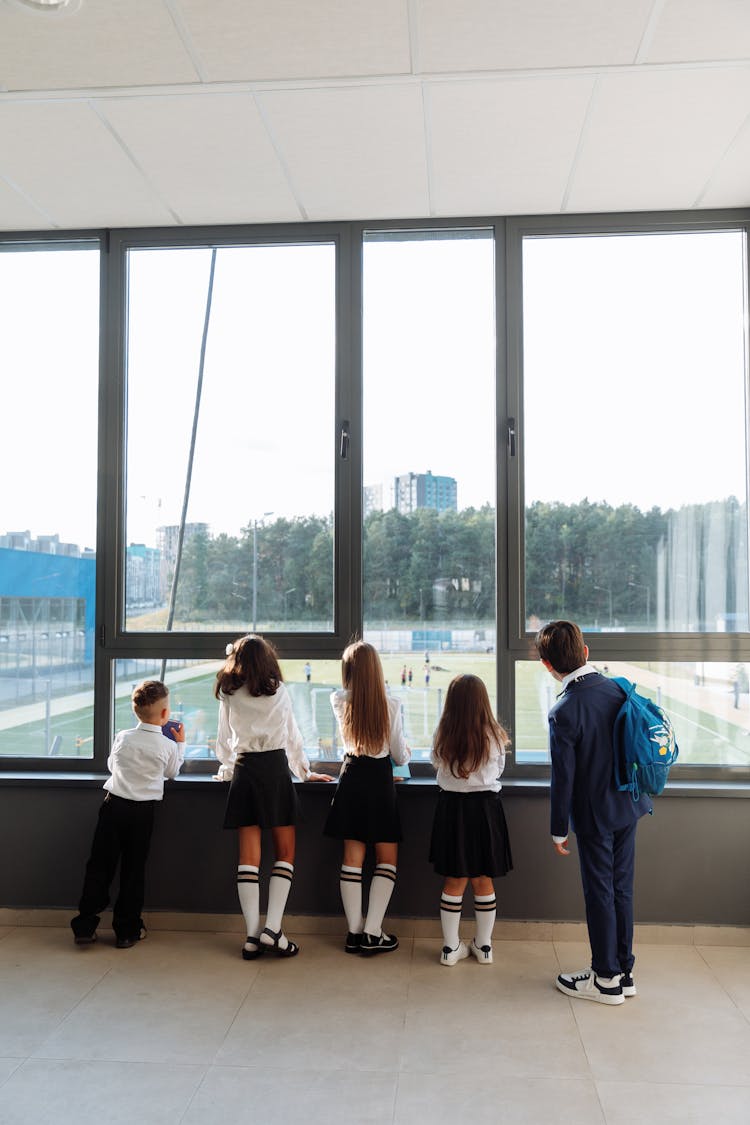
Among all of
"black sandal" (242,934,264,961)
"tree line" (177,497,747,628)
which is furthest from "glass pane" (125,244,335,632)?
"black sandal" (242,934,264,961)

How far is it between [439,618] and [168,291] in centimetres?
193

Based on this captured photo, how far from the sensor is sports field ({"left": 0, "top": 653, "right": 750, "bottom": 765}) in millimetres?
3590

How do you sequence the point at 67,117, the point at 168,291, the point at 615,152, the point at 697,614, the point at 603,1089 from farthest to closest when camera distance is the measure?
the point at 168,291, the point at 697,614, the point at 615,152, the point at 67,117, the point at 603,1089

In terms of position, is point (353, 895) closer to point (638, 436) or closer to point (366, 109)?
point (638, 436)

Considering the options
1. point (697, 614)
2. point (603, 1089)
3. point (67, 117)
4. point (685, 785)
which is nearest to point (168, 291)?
point (67, 117)

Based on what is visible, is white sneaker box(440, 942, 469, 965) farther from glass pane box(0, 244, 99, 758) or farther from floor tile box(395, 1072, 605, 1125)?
glass pane box(0, 244, 99, 758)

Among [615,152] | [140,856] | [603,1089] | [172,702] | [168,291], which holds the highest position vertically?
[615,152]

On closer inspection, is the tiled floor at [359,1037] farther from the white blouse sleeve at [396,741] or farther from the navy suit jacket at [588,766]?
the white blouse sleeve at [396,741]

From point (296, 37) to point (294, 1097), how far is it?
302cm

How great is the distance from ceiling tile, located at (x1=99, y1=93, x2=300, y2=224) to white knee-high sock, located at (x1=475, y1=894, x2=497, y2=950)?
115 inches

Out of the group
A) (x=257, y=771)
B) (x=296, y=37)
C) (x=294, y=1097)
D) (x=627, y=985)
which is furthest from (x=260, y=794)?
(x=296, y=37)

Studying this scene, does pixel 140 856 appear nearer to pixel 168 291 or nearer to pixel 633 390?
pixel 168 291

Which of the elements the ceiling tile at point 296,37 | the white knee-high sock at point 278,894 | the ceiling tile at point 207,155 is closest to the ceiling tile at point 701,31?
the ceiling tile at point 296,37

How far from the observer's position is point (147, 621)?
12.5 ft
